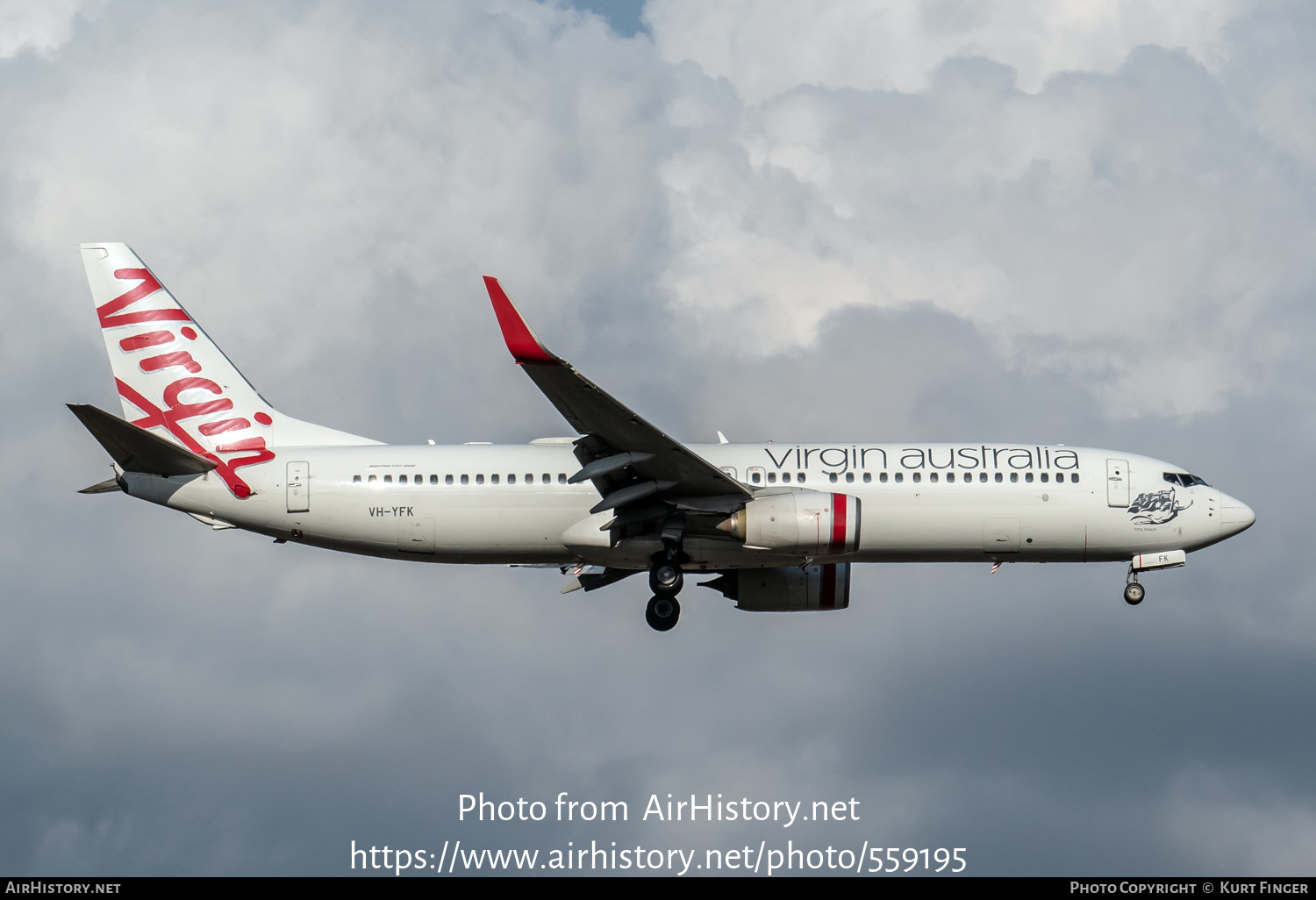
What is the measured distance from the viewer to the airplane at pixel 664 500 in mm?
37875

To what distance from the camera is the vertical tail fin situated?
40.3 meters

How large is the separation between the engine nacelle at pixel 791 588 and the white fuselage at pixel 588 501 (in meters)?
2.82

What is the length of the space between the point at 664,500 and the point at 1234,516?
15.9 meters

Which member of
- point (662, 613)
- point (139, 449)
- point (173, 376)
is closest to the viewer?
point (139, 449)

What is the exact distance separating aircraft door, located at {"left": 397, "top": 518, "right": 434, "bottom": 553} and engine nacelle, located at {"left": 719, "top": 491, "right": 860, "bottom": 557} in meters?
8.38

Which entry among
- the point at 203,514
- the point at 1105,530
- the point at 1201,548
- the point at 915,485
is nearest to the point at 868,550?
the point at 915,485

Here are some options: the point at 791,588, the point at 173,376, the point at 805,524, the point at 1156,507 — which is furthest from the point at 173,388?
the point at 1156,507

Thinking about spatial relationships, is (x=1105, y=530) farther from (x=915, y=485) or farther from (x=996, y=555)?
(x=915, y=485)

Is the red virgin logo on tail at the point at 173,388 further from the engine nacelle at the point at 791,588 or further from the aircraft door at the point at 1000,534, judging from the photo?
the aircraft door at the point at 1000,534

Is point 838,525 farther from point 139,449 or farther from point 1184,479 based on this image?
point 139,449

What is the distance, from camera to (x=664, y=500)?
37781 millimetres

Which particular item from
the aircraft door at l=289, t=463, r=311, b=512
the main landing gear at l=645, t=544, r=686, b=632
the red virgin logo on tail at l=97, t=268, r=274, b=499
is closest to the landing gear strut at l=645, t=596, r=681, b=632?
the main landing gear at l=645, t=544, r=686, b=632

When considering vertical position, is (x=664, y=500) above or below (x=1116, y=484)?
below

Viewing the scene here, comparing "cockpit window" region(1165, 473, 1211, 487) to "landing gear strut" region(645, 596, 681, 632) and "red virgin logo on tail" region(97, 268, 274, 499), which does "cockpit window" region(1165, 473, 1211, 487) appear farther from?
"red virgin logo on tail" region(97, 268, 274, 499)
